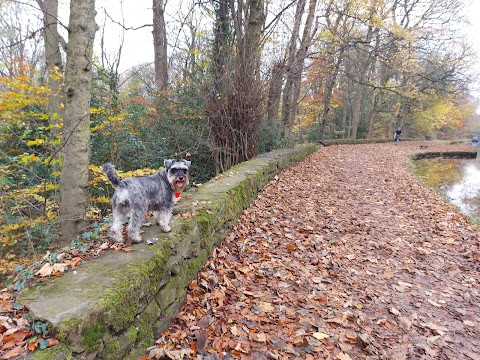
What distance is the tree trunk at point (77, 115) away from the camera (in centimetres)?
435

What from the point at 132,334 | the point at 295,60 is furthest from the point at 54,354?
the point at 295,60

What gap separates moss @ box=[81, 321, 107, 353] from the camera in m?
1.95

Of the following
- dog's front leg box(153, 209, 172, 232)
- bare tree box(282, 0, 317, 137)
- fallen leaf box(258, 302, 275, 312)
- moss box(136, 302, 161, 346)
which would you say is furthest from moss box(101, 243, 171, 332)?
bare tree box(282, 0, 317, 137)

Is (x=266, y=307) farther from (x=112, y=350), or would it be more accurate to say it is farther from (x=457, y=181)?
(x=457, y=181)

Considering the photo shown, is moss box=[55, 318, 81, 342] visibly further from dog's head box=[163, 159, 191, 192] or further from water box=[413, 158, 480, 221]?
water box=[413, 158, 480, 221]

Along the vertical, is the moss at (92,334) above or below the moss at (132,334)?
above

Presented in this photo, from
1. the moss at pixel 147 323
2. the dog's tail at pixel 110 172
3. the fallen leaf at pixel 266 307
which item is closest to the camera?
the moss at pixel 147 323

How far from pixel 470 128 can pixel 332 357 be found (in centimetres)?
6779

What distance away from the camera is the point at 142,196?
3.19 m

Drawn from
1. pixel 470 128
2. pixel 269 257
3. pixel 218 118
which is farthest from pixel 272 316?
pixel 470 128

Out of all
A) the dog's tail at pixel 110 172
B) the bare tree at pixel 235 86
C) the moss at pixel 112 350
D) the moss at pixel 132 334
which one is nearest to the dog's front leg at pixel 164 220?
the dog's tail at pixel 110 172

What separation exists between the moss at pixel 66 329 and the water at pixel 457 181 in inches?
448

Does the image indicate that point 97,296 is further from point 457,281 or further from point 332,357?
point 457,281

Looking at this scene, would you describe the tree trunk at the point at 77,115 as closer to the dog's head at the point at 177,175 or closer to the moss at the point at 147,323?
the dog's head at the point at 177,175
